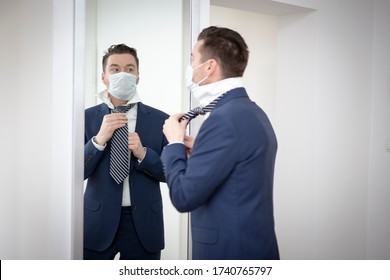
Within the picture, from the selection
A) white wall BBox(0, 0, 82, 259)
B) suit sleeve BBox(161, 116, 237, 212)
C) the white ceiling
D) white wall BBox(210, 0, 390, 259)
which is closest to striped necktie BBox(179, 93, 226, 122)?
suit sleeve BBox(161, 116, 237, 212)

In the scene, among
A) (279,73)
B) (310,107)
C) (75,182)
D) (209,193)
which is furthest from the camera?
(279,73)

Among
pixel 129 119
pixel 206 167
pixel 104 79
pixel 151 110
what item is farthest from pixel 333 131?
pixel 206 167

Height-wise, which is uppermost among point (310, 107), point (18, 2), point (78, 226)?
point (18, 2)

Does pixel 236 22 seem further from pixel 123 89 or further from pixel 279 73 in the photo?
pixel 123 89

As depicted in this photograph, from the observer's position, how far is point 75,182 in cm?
198

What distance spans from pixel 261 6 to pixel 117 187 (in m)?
1.37

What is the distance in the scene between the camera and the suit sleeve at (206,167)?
4.96 feet

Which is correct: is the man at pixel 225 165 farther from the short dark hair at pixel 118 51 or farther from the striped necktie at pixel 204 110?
the short dark hair at pixel 118 51

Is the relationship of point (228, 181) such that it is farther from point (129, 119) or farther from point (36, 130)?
point (36, 130)

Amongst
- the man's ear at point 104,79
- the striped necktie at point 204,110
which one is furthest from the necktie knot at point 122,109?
the striped necktie at point 204,110
